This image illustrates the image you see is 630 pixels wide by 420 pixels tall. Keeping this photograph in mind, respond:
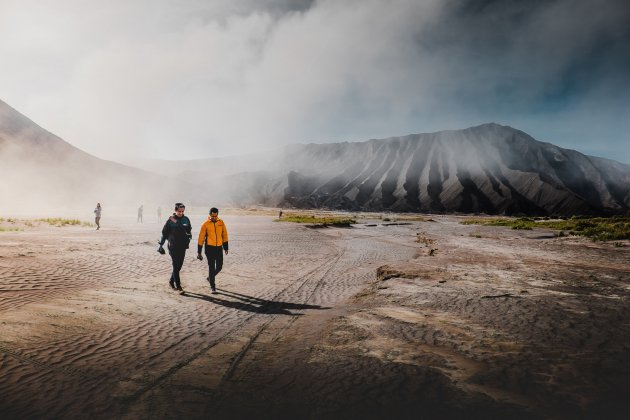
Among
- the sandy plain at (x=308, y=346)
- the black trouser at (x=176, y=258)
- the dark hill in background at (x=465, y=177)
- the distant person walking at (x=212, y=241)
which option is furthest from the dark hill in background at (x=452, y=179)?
the black trouser at (x=176, y=258)

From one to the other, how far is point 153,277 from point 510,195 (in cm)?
13501

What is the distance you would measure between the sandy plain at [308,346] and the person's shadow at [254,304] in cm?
7

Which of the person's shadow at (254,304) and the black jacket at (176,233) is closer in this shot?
the person's shadow at (254,304)

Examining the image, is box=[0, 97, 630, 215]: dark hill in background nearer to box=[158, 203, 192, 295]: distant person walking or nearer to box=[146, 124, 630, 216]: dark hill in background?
box=[146, 124, 630, 216]: dark hill in background

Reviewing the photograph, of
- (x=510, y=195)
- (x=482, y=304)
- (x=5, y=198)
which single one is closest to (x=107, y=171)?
(x=5, y=198)

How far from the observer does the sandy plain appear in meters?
3.63

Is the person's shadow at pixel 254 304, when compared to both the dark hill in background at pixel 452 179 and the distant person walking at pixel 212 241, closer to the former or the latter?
the distant person walking at pixel 212 241

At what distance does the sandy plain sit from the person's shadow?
71mm

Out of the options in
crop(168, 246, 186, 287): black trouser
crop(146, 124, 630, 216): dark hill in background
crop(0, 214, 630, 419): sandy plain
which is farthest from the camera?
crop(146, 124, 630, 216): dark hill in background

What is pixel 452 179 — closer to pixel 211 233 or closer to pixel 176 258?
pixel 211 233

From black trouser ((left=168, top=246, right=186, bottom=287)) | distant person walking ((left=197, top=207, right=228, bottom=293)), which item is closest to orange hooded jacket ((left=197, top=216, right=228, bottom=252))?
distant person walking ((left=197, top=207, right=228, bottom=293))

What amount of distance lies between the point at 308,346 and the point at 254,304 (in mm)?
2789

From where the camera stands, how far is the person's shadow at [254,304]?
7.33 metres

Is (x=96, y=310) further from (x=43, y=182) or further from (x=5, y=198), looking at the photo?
(x=43, y=182)
